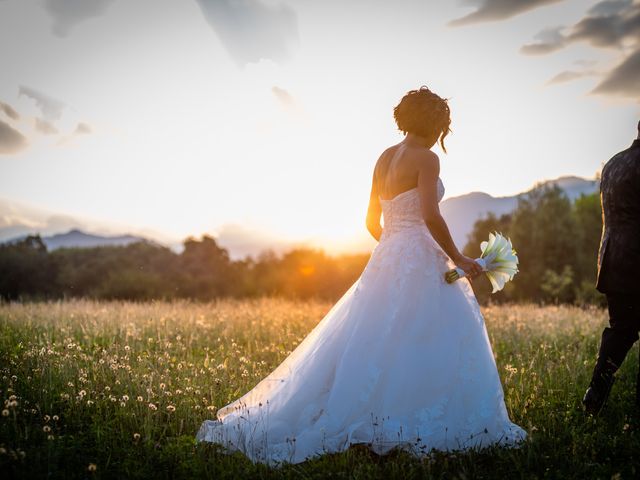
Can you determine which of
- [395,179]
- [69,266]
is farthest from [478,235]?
[395,179]

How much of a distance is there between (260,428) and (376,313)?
162cm

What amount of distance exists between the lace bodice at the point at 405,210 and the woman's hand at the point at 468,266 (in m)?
0.51

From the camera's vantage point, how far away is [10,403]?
14.4 ft

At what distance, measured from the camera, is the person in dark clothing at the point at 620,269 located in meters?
5.61

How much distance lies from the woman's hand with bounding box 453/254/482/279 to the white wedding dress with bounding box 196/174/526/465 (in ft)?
0.36

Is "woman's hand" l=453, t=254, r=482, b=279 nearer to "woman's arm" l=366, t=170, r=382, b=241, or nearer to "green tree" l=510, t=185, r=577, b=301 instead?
"woman's arm" l=366, t=170, r=382, b=241

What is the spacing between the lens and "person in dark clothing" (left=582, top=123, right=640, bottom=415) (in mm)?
5609

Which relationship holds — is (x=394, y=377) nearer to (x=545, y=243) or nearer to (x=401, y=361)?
(x=401, y=361)

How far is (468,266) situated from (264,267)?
36.0 meters

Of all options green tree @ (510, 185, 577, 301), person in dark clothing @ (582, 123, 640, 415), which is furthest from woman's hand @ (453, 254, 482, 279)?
green tree @ (510, 185, 577, 301)

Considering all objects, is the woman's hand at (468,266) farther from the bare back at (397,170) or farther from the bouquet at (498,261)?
the bare back at (397,170)

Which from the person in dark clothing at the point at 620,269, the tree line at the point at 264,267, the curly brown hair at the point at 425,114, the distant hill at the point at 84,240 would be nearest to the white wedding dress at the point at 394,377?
the curly brown hair at the point at 425,114

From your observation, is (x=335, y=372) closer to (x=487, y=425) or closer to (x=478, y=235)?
(x=487, y=425)

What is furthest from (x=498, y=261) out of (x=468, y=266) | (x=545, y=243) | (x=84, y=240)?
(x=84, y=240)
